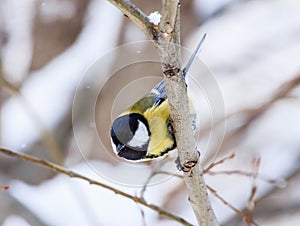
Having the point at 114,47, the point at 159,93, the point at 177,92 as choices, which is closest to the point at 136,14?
the point at 177,92

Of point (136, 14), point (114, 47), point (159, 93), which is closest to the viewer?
point (136, 14)

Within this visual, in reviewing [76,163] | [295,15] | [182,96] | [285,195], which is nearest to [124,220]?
[76,163]

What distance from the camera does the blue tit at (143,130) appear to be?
817 millimetres

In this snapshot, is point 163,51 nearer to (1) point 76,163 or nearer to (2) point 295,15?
(1) point 76,163

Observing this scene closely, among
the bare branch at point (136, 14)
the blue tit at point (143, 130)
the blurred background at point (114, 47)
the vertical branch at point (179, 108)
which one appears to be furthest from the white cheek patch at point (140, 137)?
the blurred background at point (114, 47)

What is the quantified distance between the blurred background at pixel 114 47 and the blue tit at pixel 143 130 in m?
0.62

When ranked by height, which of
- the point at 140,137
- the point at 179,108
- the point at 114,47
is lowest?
the point at 179,108

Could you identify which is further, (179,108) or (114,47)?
(114,47)

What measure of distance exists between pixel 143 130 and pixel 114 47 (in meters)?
0.67

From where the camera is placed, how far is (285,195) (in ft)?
5.47

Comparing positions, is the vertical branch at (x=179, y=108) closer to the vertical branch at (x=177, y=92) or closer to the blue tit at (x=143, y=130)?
the vertical branch at (x=177, y=92)

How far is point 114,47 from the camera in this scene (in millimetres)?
1488

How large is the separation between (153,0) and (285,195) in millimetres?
610

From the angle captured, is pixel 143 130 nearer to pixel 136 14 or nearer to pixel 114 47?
pixel 136 14
